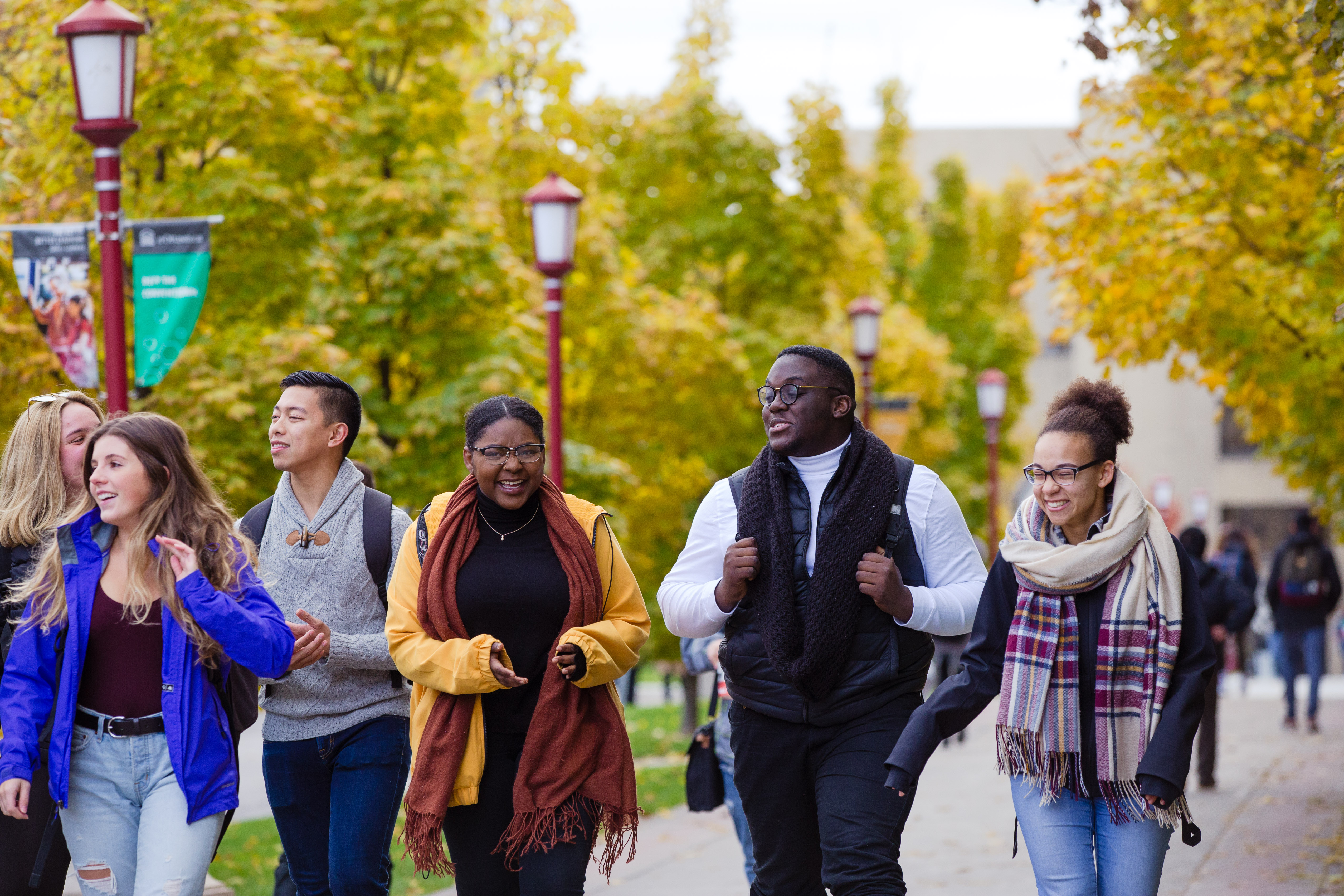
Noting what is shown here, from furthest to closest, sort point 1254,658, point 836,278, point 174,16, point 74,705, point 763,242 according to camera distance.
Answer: point 1254,658, point 836,278, point 763,242, point 174,16, point 74,705

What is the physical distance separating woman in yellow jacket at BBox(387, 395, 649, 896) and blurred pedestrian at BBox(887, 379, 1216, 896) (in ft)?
3.01

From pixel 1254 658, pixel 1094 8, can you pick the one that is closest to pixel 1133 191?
Result: pixel 1094 8

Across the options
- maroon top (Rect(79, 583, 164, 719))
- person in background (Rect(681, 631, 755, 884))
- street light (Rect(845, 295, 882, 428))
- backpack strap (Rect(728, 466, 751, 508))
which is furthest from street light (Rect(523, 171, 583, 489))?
street light (Rect(845, 295, 882, 428))

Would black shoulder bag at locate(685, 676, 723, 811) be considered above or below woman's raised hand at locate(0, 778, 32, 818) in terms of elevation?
below

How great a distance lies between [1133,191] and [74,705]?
7946 millimetres

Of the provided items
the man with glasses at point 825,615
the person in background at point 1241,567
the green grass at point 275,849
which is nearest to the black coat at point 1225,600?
the green grass at point 275,849

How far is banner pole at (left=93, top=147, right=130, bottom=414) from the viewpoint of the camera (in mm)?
7109

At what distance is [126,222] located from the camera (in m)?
7.76

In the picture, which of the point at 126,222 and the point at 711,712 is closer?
the point at 711,712

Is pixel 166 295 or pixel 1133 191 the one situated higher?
pixel 1133 191

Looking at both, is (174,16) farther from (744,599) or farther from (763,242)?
(763,242)

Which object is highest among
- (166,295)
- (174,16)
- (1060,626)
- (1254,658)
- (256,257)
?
(174,16)

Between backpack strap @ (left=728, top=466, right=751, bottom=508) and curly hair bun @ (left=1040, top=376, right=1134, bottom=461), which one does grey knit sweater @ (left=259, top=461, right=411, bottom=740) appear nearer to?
backpack strap @ (left=728, top=466, right=751, bottom=508)

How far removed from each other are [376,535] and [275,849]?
5.02 m
